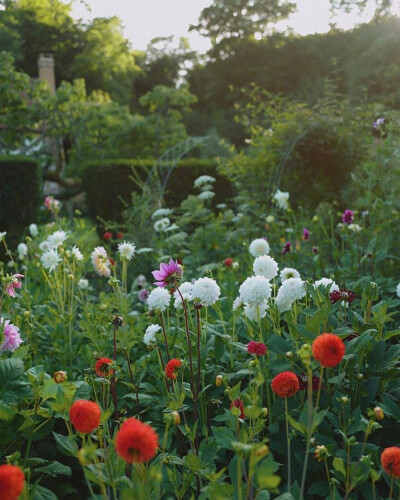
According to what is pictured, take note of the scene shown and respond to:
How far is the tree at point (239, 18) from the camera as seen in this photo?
19453mm

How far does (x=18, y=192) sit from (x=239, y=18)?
15.5 meters

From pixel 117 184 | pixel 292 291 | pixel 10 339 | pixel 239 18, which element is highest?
pixel 239 18

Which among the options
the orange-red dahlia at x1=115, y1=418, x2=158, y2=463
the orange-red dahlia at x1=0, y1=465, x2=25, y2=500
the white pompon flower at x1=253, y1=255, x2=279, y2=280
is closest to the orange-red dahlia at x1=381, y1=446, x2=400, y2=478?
the orange-red dahlia at x1=115, y1=418, x2=158, y2=463

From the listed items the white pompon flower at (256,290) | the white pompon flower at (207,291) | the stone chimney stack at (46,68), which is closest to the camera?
the white pompon flower at (256,290)

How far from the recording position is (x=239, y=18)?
1981 cm

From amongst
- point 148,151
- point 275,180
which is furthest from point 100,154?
point 275,180

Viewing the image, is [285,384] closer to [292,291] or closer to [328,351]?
[328,351]

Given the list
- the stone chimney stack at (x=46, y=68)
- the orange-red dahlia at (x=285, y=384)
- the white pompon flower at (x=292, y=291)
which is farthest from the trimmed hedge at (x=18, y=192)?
the stone chimney stack at (x=46, y=68)

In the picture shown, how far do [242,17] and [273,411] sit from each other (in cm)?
2028

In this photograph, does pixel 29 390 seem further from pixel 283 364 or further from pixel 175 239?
pixel 175 239

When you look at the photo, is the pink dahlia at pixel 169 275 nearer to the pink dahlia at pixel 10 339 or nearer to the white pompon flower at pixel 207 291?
the white pompon flower at pixel 207 291

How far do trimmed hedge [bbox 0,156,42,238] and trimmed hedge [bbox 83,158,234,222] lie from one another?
1.06m

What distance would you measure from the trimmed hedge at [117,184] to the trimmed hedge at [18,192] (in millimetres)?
1062

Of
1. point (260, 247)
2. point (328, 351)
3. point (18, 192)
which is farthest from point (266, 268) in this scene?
point (18, 192)
